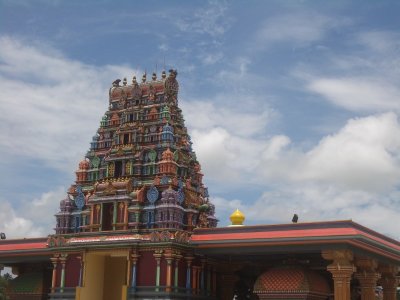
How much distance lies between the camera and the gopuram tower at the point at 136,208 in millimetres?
33375

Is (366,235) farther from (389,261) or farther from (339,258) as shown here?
(389,261)

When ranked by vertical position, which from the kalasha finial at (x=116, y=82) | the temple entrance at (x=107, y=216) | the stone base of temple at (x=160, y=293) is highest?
the kalasha finial at (x=116, y=82)

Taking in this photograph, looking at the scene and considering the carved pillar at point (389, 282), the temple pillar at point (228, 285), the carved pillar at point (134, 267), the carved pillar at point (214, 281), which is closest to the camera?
the carved pillar at point (134, 267)

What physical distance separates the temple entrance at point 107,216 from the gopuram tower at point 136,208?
0.19 ft

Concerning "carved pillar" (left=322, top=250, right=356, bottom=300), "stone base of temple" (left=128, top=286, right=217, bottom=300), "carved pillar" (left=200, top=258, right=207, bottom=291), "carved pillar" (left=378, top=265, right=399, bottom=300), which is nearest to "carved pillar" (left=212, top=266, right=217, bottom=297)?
"carved pillar" (left=200, top=258, right=207, bottom=291)

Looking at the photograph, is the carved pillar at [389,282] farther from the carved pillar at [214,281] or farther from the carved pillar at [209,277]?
the carved pillar at [209,277]

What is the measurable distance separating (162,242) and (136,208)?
3.34 meters

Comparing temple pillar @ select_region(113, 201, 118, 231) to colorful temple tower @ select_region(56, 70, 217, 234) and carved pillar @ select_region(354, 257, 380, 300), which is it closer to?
colorful temple tower @ select_region(56, 70, 217, 234)

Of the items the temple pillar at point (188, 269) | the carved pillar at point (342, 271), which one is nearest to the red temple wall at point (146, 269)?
the temple pillar at point (188, 269)

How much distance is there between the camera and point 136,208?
35.3 meters

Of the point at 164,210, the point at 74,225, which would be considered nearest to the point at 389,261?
the point at 164,210

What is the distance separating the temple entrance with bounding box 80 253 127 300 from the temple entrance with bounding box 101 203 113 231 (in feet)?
5.40

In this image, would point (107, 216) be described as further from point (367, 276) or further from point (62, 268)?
point (367, 276)

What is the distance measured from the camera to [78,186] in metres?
38.6
